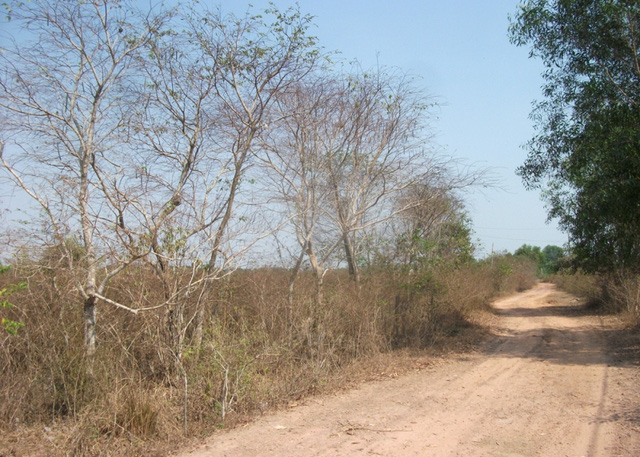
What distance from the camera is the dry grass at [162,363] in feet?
18.4

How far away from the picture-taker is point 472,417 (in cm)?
607

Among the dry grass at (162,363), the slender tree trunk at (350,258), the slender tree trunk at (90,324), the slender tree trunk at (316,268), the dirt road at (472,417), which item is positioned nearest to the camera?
the dirt road at (472,417)

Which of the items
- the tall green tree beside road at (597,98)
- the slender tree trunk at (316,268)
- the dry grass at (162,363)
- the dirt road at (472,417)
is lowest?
the dirt road at (472,417)

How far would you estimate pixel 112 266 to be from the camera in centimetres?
671

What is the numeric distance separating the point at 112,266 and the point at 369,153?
21.0 feet

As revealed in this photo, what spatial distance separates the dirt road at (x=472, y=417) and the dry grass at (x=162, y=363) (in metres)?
0.54

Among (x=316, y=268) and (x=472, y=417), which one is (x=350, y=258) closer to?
(x=316, y=268)

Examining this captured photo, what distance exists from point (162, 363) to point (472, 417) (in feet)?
13.1

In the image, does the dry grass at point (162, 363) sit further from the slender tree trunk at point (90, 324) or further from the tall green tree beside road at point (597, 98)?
the tall green tree beside road at point (597, 98)

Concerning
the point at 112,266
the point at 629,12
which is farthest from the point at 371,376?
the point at 629,12

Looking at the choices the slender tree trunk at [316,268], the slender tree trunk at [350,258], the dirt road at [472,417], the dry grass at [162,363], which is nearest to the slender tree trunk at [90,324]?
the dry grass at [162,363]

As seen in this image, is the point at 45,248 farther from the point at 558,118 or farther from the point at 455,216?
the point at 455,216

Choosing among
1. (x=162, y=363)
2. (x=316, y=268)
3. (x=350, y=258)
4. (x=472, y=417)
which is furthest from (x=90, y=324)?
(x=350, y=258)

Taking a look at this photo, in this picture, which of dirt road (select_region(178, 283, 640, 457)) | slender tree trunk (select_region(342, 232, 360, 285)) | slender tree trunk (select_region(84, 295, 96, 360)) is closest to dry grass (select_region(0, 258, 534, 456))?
slender tree trunk (select_region(84, 295, 96, 360))
